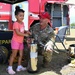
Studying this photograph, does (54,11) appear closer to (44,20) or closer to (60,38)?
(60,38)

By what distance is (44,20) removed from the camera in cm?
518

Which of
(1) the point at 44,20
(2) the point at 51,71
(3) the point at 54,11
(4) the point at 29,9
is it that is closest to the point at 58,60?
(2) the point at 51,71

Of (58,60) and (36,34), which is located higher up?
(36,34)

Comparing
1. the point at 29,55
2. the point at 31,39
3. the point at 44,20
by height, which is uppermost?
the point at 44,20

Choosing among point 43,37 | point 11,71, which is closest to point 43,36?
point 43,37

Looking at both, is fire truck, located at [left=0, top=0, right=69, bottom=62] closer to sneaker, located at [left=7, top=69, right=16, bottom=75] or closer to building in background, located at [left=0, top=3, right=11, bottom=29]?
building in background, located at [left=0, top=3, right=11, bottom=29]

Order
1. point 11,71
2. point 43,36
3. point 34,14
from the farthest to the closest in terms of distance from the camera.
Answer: point 34,14 → point 43,36 → point 11,71

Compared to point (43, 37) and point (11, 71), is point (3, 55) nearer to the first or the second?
point (11, 71)

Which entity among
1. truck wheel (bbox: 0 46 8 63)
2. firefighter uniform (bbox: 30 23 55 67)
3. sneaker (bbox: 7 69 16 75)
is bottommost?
sneaker (bbox: 7 69 16 75)

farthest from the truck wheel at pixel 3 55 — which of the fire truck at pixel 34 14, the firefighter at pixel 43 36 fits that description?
the firefighter at pixel 43 36

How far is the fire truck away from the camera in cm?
600

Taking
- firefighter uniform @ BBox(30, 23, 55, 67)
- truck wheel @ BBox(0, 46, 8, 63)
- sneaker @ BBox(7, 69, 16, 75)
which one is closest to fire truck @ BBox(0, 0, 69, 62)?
truck wheel @ BBox(0, 46, 8, 63)

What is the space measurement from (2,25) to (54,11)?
3298 mm

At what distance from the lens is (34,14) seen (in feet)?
32.5
